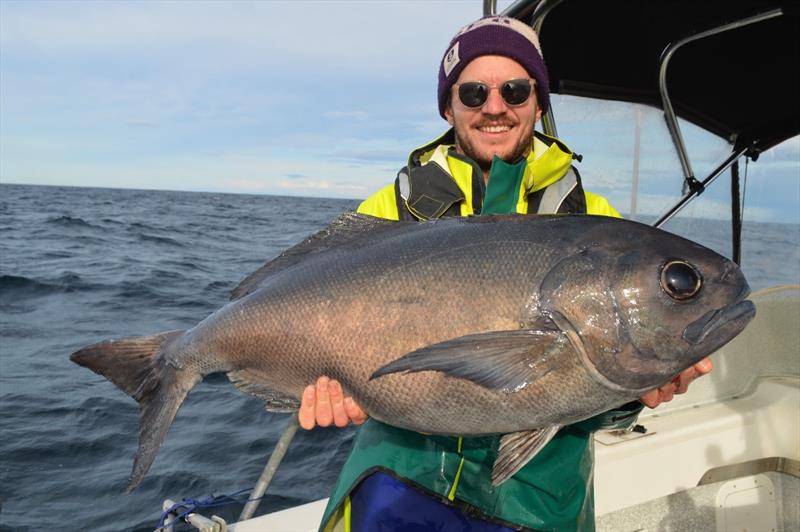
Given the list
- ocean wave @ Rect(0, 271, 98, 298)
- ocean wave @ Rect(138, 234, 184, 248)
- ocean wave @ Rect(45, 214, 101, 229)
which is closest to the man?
ocean wave @ Rect(0, 271, 98, 298)

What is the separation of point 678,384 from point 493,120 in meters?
1.39

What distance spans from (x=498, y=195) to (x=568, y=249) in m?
0.69

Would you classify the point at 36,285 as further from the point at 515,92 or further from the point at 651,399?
the point at 651,399

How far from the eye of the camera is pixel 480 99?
9.51ft

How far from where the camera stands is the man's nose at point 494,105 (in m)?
2.89

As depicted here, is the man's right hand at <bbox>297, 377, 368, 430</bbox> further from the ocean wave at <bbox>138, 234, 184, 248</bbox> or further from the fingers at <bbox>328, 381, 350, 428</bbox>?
the ocean wave at <bbox>138, 234, 184, 248</bbox>

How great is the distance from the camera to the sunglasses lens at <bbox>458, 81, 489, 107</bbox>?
2.90m

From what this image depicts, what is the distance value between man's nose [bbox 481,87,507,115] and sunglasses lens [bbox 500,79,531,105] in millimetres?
24

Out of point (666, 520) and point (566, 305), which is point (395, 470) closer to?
point (566, 305)

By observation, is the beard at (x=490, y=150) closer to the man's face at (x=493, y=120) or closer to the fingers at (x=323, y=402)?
the man's face at (x=493, y=120)

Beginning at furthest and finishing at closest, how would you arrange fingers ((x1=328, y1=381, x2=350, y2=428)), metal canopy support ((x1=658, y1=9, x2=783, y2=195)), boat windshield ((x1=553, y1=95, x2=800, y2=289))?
boat windshield ((x1=553, y1=95, x2=800, y2=289))
metal canopy support ((x1=658, y1=9, x2=783, y2=195))
fingers ((x1=328, y1=381, x2=350, y2=428))

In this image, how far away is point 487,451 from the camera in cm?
239

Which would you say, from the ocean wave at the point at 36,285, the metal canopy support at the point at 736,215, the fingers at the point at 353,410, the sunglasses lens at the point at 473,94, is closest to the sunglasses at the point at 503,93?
the sunglasses lens at the point at 473,94

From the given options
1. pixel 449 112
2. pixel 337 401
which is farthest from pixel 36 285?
pixel 337 401
